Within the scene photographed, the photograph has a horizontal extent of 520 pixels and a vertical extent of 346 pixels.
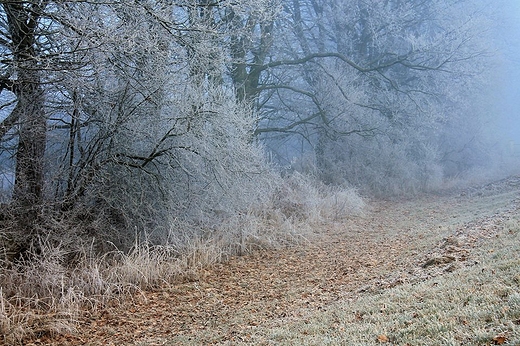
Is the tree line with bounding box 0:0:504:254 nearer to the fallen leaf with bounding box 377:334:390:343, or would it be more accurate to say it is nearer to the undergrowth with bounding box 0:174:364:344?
the undergrowth with bounding box 0:174:364:344

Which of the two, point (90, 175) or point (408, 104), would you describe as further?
point (408, 104)

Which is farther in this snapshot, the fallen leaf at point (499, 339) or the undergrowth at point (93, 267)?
the undergrowth at point (93, 267)

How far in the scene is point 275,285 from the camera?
6.65m

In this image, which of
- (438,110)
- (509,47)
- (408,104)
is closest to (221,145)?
(408,104)

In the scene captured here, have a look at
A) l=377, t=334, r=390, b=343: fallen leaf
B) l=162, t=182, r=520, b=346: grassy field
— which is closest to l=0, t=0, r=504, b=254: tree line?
l=162, t=182, r=520, b=346: grassy field

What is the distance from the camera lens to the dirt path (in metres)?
5.03

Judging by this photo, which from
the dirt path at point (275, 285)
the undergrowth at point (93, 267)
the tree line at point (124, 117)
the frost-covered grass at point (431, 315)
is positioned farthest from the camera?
the tree line at point (124, 117)

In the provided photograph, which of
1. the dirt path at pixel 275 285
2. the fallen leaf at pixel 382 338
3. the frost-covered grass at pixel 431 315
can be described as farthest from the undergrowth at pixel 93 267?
the fallen leaf at pixel 382 338

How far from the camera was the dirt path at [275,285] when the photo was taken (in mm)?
5031

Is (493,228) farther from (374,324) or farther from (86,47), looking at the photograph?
(86,47)

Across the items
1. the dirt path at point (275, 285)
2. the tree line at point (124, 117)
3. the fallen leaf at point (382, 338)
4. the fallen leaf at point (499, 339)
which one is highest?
the tree line at point (124, 117)

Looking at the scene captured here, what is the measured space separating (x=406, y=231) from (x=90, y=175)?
6.90 meters

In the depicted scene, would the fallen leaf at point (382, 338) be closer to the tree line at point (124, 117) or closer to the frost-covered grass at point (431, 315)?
the frost-covered grass at point (431, 315)

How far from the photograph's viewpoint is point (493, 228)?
7371 mm
